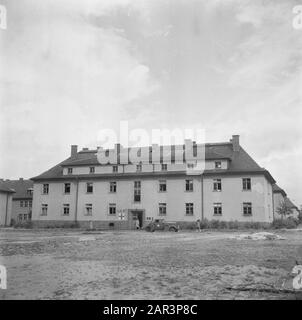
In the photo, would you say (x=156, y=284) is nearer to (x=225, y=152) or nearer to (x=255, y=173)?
(x=255, y=173)

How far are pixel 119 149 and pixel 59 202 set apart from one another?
10250mm

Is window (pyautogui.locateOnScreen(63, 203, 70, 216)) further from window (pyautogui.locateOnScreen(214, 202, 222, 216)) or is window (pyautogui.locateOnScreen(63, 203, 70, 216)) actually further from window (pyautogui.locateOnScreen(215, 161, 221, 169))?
window (pyautogui.locateOnScreen(215, 161, 221, 169))

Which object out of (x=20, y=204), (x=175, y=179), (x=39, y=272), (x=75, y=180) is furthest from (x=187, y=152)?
(x=39, y=272)

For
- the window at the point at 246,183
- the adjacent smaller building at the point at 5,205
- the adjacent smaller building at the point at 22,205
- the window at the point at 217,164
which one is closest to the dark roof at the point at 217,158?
the window at the point at 217,164

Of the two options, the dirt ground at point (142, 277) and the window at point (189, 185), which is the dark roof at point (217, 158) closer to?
the window at point (189, 185)

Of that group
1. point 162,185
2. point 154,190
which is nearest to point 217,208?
point 162,185

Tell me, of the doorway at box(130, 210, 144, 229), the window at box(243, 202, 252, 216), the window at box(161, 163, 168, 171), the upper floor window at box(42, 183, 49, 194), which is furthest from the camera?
the upper floor window at box(42, 183, 49, 194)

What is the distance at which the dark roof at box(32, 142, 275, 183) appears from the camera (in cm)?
4338

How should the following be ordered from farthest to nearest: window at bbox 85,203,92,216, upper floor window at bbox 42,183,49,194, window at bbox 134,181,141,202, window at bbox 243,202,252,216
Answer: upper floor window at bbox 42,183,49,194 → window at bbox 85,203,92,216 → window at bbox 134,181,141,202 → window at bbox 243,202,252,216

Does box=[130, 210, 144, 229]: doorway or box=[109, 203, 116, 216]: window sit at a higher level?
box=[109, 203, 116, 216]: window

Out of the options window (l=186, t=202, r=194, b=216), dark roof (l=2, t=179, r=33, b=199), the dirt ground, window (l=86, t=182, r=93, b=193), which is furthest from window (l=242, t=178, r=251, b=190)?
dark roof (l=2, t=179, r=33, b=199)

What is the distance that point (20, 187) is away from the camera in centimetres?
6931

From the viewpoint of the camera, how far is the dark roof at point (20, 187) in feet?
218

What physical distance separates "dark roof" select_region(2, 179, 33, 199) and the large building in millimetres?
16250
